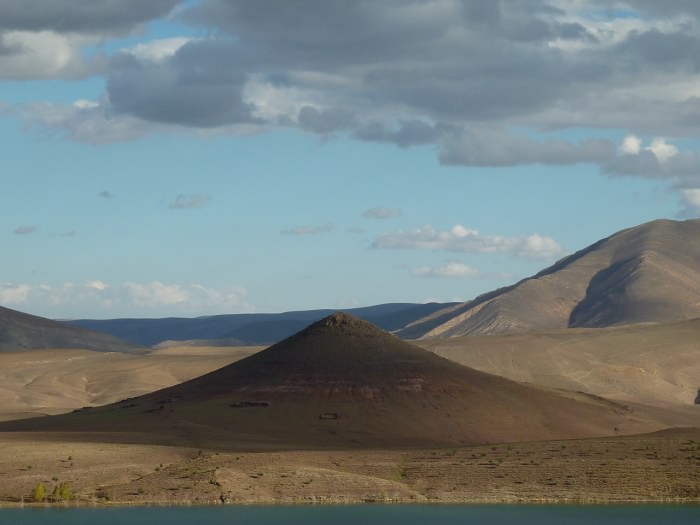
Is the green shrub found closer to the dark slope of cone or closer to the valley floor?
the valley floor

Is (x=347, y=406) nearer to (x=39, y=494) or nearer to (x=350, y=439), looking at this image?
(x=350, y=439)

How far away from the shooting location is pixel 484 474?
3374 inches

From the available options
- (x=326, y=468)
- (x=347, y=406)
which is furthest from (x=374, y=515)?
(x=347, y=406)

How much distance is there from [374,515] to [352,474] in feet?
36.9

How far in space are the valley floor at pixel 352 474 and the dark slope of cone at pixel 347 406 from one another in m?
11.8

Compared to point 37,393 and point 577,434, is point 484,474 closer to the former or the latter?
point 577,434

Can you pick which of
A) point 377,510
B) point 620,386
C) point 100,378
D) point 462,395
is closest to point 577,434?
point 462,395

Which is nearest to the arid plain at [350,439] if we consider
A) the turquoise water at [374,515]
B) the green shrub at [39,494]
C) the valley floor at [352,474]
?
the valley floor at [352,474]

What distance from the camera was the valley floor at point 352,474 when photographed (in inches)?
3167

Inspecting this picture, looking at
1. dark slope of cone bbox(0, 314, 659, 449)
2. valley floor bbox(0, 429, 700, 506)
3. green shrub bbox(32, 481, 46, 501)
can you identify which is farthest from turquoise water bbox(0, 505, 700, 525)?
dark slope of cone bbox(0, 314, 659, 449)

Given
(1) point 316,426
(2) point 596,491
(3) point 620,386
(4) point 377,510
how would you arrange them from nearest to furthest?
(4) point 377,510, (2) point 596,491, (1) point 316,426, (3) point 620,386

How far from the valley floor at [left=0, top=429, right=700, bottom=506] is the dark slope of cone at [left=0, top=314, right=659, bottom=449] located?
38.7ft

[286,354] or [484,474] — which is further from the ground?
[286,354]

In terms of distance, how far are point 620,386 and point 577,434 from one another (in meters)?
80.3
